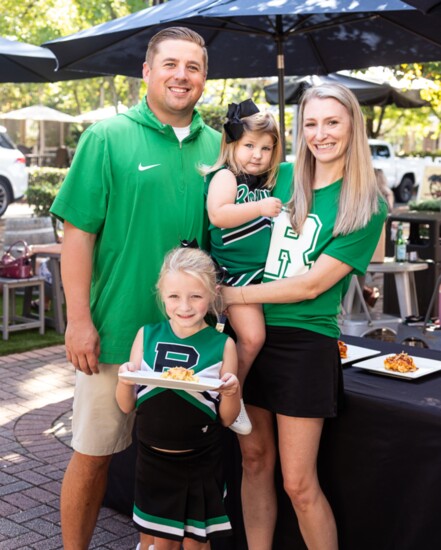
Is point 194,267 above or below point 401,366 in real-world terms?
above

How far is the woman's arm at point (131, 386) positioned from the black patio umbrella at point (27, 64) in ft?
19.0

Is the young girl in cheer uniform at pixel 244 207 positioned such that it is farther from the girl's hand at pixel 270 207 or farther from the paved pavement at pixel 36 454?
the paved pavement at pixel 36 454

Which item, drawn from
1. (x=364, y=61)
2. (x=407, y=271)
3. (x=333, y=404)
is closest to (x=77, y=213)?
(x=333, y=404)

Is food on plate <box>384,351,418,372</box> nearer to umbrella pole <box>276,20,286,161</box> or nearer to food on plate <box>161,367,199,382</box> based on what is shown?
food on plate <box>161,367,199,382</box>

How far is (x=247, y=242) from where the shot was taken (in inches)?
124

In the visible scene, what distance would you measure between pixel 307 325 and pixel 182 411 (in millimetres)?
543

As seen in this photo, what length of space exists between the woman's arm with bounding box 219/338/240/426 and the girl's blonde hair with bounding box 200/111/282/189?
645mm

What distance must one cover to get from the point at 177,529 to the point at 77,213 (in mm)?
1215

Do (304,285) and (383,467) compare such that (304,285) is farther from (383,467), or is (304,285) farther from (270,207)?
(383,467)

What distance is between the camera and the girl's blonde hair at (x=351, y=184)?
2.94 m

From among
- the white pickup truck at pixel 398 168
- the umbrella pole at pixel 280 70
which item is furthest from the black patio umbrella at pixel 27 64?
the white pickup truck at pixel 398 168

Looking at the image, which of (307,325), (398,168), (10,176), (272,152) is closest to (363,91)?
(10,176)

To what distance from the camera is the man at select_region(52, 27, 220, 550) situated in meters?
3.17

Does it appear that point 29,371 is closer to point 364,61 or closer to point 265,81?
point 364,61
